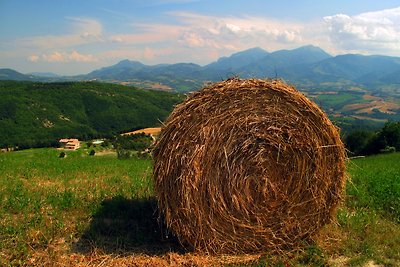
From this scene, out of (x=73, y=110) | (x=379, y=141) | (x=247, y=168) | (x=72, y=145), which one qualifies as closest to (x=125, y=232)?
(x=247, y=168)

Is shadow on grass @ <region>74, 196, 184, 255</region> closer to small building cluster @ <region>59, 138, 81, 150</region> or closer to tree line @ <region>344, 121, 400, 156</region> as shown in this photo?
tree line @ <region>344, 121, 400, 156</region>

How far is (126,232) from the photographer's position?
20.0 feet

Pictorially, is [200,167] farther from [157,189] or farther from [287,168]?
[287,168]

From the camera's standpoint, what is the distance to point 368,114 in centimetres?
12250

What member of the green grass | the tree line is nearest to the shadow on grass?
the green grass

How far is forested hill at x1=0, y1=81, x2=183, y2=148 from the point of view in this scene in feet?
283

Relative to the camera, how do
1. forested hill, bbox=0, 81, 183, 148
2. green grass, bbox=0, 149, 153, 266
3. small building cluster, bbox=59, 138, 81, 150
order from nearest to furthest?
green grass, bbox=0, 149, 153, 266, small building cluster, bbox=59, 138, 81, 150, forested hill, bbox=0, 81, 183, 148

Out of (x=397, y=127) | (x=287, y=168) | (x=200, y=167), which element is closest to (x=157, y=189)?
(x=200, y=167)

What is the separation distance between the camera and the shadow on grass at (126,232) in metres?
5.58

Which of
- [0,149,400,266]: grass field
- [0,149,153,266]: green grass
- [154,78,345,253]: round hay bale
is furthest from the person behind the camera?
[0,149,153,266]: green grass

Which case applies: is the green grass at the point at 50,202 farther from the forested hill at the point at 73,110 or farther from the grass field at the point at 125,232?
the forested hill at the point at 73,110

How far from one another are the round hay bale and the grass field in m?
0.33

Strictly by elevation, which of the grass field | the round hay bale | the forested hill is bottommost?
the forested hill

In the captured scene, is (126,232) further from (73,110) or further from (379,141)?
(73,110)
